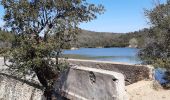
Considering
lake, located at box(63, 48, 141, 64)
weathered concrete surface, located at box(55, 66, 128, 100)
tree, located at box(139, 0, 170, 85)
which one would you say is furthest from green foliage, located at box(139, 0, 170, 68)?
weathered concrete surface, located at box(55, 66, 128, 100)

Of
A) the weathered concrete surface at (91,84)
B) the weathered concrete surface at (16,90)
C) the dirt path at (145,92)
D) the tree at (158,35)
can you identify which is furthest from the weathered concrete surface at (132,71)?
the tree at (158,35)

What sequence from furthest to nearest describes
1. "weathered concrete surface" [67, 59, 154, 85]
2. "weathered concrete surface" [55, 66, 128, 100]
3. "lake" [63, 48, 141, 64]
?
"lake" [63, 48, 141, 64] → "weathered concrete surface" [67, 59, 154, 85] → "weathered concrete surface" [55, 66, 128, 100]

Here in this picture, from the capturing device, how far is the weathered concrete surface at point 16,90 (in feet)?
46.9

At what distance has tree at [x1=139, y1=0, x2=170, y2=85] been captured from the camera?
1782 cm

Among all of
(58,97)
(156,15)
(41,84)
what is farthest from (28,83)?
(156,15)

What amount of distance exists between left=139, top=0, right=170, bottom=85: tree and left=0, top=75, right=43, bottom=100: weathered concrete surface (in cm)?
581

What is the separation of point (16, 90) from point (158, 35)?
773 centimetres

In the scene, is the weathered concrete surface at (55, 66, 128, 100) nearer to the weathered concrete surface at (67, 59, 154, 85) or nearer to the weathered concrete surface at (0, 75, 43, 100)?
the weathered concrete surface at (0, 75, 43, 100)

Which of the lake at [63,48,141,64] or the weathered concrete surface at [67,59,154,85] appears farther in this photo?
the lake at [63,48,141,64]

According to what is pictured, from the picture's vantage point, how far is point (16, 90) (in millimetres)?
15938

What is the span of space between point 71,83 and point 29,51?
5.91 feet

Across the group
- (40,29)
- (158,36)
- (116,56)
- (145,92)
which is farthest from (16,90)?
(116,56)

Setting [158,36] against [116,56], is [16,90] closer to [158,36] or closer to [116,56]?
[158,36]

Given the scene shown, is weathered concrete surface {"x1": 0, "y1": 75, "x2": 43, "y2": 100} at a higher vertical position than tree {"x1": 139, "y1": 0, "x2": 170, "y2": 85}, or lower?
lower
